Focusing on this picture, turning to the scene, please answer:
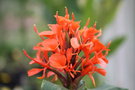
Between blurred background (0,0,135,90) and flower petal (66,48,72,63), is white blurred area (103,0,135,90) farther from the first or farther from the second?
flower petal (66,48,72,63)

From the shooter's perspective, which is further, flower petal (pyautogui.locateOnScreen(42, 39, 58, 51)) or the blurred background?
the blurred background

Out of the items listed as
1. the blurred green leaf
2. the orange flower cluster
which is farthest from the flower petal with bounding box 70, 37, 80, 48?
the blurred green leaf

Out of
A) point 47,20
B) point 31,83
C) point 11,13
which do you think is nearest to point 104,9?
point 47,20

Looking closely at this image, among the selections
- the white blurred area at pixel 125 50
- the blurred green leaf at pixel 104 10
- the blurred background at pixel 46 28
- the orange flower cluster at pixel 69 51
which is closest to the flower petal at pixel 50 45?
the orange flower cluster at pixel 69 51

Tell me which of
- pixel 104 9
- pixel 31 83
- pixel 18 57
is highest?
pixel 104 9

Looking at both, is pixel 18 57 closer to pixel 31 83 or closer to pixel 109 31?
pixel 31 83

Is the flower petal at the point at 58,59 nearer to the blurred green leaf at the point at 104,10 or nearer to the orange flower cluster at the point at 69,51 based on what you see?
the orange flower cluster at the point at 69,51

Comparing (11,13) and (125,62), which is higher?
(11,13)
